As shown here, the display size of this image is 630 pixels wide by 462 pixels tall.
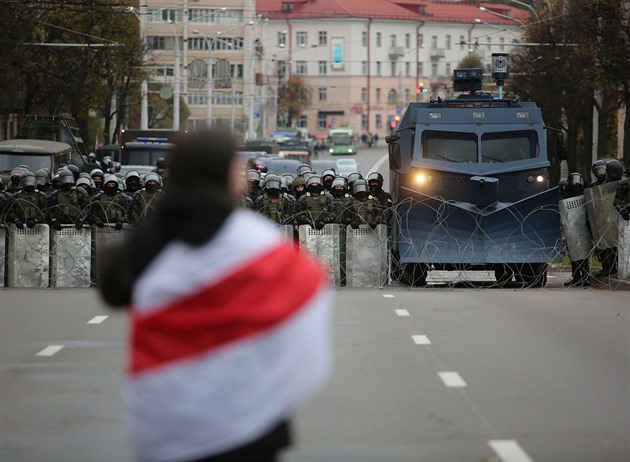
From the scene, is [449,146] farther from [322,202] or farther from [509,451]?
[509,451]

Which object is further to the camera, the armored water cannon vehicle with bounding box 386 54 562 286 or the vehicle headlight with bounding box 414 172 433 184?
the vehicle headlight with bounding box 414 172 433 184

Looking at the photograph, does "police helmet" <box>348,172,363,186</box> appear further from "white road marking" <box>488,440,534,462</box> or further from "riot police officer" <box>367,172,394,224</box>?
"white road marking" <box>488,440,534,462</box>

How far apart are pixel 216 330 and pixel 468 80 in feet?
76.2

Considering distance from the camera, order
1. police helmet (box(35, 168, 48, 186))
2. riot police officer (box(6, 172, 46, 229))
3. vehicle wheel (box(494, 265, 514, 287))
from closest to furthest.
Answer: riot police officer (box(6, 172, 46, 229)), vehicle wheel (box(494, 265, 514, 287)), police helmet (box(35, 168, 48, 186))

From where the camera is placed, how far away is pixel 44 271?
2236 cm

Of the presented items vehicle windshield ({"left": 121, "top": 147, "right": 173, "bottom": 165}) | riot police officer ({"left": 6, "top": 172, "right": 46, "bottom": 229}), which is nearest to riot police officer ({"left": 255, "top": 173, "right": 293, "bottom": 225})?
riot police officer ({"left": 6, "top": 172, "right": 46, "bottom": 229})

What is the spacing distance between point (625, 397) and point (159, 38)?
414 feet

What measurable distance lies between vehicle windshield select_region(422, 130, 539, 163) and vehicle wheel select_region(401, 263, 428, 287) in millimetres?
1811

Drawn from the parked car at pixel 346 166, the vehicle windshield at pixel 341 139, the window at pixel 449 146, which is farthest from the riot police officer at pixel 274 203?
the vehicle windshield at pixel 341 139

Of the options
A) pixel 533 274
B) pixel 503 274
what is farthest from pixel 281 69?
pixel 533 274

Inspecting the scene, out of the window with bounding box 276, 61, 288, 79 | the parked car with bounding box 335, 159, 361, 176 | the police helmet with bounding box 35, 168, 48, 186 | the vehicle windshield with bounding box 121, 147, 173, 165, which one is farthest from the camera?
the window with bounding box 276, 61, 288, 79

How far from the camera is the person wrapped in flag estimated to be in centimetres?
499

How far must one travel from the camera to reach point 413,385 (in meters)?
11.9

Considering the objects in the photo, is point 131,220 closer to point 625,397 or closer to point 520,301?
point 520,301
